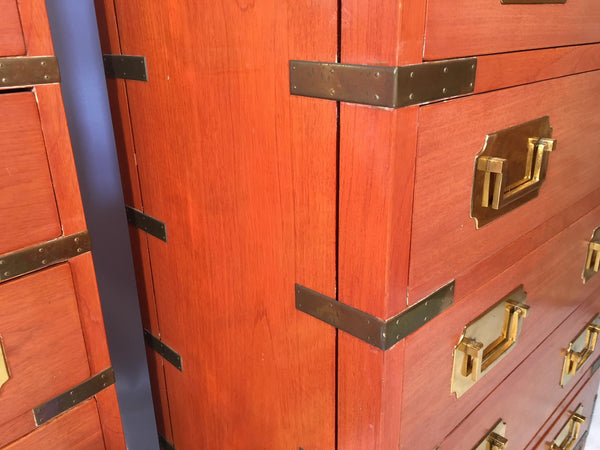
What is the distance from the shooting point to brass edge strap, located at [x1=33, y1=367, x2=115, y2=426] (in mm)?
969

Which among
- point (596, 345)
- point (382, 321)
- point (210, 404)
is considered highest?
point (382, 321)

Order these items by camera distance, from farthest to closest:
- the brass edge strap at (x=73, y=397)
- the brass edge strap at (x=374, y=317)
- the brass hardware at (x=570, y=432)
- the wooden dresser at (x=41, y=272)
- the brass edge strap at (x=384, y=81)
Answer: the brass hardware at (x=570, y=432)
the brass edge strap at (x=73, y=397)
the wooden dresser at (x=41, y=272)
the brass edge strap at (x=374, y=317)
the brass edge strap at (x=384, y=81)

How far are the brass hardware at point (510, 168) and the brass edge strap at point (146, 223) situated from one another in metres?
0.65

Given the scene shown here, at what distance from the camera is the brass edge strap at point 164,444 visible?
1444 millimetres

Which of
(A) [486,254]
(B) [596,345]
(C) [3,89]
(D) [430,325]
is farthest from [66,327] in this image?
(B) [596,345]

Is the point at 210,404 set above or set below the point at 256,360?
below

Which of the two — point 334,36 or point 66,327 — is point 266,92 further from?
point 66,327

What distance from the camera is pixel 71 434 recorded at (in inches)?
40.4

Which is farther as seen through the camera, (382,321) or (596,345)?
(596,345)

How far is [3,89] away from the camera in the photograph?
2.65 feet

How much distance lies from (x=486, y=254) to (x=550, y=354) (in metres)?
0.55

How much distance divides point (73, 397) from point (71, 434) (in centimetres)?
8

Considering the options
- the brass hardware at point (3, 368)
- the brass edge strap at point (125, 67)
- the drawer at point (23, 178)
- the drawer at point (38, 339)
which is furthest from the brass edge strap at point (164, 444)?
the brass edge strap at point (125, 67)

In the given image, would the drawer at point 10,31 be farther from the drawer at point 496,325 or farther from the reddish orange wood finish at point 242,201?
the drawer at point 496,325
